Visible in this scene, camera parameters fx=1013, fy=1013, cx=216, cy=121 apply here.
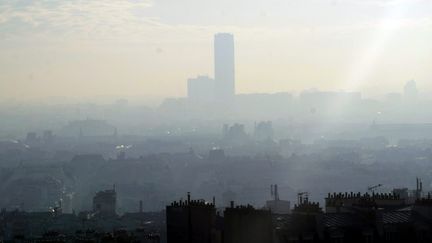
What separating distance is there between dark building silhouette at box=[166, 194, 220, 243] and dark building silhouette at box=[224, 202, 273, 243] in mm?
780

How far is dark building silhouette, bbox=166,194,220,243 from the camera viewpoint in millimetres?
19281

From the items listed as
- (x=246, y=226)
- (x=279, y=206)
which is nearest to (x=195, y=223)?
(x=246, y=226)

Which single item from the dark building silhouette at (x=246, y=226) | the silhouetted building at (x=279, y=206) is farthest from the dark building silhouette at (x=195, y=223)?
the silhouetted building at (x=279, y=206)

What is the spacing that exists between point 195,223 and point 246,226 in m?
1.72

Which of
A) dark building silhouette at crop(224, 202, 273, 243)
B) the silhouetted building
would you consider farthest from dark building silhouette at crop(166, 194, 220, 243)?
the silhouetted building

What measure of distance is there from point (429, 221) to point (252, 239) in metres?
4.18

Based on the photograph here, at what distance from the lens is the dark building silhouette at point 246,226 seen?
18.0 metres

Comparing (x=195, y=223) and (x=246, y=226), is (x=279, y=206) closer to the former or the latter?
(x=195, y=223)

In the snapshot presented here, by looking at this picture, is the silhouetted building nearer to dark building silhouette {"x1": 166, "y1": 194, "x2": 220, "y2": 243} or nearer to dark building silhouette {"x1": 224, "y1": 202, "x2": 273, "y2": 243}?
dark building silhouette {"x1": 166, "y1": 194, "x2": 220, "y2": 243}

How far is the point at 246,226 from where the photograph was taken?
18.2 m

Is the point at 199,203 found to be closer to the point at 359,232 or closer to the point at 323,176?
the point at 359,232

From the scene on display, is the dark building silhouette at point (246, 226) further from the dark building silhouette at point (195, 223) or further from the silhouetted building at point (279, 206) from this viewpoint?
the silhouetted building at point (279, 206)

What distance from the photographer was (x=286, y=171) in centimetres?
16188

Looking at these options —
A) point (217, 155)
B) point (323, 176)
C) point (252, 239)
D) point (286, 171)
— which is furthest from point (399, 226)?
point (217, 155)
